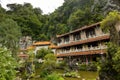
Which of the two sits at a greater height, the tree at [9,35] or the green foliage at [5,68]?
the tree at [9,35]

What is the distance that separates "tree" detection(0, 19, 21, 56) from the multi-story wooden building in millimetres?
10747

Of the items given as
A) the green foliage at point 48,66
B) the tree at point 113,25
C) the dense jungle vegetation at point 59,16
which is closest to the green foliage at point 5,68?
the tree at point 113,25

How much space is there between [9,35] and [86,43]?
13.9 metres

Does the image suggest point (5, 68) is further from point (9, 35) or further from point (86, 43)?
point (86, 43)

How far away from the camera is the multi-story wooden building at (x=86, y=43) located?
35438 millimetres

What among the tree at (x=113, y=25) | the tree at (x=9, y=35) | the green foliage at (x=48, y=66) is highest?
the tree at (x=9, y=35)

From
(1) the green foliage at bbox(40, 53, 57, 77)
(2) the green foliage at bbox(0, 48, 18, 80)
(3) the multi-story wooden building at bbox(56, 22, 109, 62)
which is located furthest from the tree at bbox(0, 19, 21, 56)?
(2) the green foliage at bbox(0, 48, 18, 80)

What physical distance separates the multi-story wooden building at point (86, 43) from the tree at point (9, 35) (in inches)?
423

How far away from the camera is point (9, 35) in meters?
40.1

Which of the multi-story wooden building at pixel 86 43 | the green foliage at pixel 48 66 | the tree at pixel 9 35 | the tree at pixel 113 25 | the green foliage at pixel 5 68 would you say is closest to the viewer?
the green foliage at pixel 5 68

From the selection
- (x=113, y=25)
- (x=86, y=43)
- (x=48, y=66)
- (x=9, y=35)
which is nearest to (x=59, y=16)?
(x=86, y=43)

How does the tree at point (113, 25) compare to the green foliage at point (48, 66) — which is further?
the green foliage at point (48, 66)

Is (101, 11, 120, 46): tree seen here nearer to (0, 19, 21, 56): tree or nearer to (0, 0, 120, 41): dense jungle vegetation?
(0, 19, 21, 56): tree

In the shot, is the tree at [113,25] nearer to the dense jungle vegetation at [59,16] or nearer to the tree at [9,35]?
the tree at [9,35]
